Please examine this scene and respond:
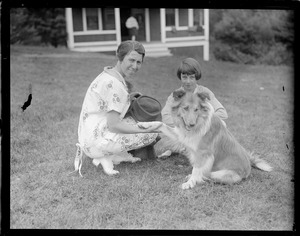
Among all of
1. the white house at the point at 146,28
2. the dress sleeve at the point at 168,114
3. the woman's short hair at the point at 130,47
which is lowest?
the dress sleeve at the point at 168,114

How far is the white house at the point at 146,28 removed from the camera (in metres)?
3.16

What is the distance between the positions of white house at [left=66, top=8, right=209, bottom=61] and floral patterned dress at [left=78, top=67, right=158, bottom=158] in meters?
0.50

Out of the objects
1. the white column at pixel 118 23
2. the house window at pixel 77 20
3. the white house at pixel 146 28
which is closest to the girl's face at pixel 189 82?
the white house at pixel 146 28

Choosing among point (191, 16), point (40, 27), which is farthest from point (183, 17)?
point (40, 27)

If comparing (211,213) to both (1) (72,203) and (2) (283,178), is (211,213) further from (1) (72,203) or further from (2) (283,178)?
(1) (72,203)

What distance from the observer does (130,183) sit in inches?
135

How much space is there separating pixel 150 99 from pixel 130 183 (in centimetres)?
85

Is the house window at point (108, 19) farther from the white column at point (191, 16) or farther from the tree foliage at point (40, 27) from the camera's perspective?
the white column at point (191, 16)

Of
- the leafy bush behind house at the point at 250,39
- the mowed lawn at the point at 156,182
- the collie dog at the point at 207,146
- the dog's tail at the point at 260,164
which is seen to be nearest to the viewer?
the mowed lawn at the point at 156,182

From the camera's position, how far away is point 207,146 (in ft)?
11.2

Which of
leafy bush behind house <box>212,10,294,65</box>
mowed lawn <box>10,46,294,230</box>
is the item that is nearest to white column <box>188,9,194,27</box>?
leafy bush behind house <box>212,10,294,65</box>

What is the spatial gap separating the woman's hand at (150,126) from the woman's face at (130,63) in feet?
1.62

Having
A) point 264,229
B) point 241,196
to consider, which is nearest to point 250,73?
point 241,196

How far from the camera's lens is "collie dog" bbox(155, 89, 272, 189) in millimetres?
3285
